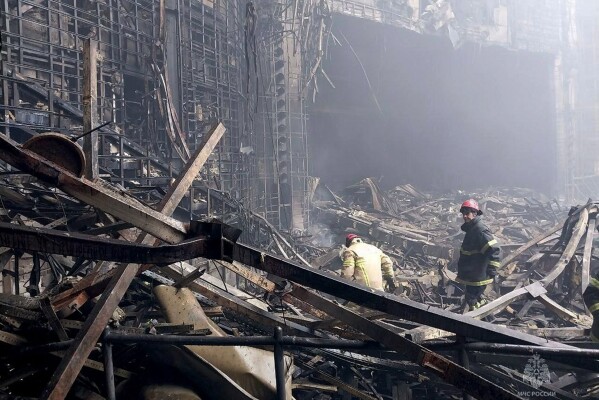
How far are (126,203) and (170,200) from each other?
3.06 feet

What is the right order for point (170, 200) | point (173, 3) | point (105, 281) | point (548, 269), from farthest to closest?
point (173, 3) → point (548, 269) → point (105, 281) → point (170, 200)

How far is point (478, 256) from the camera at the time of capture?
801cm

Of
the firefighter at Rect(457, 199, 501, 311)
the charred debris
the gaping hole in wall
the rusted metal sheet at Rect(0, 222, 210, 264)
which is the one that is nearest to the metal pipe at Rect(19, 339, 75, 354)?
the charred debris

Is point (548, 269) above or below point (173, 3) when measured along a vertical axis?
below

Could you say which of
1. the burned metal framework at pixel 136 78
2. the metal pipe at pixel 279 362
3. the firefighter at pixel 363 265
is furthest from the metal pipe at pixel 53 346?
the burned metal framework at pixel 136 78

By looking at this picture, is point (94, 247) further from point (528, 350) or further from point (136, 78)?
point (136, 78)

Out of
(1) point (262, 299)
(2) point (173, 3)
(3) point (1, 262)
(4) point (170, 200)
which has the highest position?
(2) point (173, 3)

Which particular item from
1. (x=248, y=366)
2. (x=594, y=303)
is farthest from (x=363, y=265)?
(x=248, y=366)

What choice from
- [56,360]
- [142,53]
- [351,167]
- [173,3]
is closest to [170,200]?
[56,360]

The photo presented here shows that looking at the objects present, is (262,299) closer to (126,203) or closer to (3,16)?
(126,203)

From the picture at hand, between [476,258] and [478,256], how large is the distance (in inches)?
1.8

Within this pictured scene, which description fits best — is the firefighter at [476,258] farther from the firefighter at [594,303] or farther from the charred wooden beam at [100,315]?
the charred wooden beam at [100,315]

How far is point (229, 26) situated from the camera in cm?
1616

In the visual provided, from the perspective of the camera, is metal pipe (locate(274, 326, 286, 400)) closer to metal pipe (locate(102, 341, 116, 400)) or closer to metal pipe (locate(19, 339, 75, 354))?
metal pipe (locate(102, 341, 116, 400))
